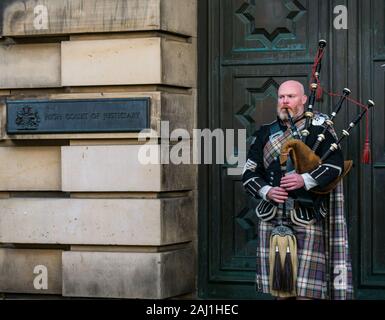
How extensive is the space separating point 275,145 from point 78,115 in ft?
6.16

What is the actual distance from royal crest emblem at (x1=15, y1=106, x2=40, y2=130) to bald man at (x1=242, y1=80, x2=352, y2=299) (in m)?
2.05

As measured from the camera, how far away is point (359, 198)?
10.5 m

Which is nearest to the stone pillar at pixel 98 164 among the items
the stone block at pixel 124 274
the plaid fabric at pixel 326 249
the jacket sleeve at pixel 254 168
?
the stone block at pixel 124 274

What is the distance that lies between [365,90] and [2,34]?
3.12 metres

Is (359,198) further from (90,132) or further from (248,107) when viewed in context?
(90,132)

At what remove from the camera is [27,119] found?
1079 centimetres

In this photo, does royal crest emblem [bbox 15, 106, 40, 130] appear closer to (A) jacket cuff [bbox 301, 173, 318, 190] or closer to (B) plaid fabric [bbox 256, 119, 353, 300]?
(B) plaid fabric [bbox 256, 119, 353, 300]

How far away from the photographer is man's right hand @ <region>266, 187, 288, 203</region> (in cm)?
938

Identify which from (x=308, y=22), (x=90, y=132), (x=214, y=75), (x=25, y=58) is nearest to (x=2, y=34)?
(x=25, y=58)

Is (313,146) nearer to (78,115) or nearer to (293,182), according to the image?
(293,182)

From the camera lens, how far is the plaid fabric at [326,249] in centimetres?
956

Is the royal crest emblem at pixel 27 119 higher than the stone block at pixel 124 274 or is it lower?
higher

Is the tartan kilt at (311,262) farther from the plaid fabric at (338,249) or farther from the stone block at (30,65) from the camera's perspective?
the stone block at (30,65)

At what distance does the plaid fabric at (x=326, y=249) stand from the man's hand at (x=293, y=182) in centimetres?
31
